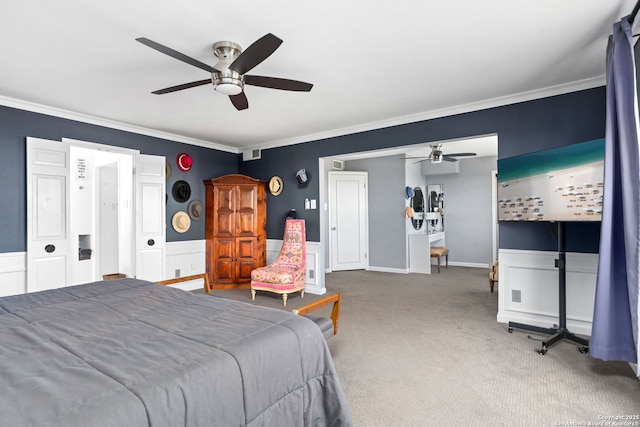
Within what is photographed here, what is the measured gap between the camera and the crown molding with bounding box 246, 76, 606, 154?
3.18m

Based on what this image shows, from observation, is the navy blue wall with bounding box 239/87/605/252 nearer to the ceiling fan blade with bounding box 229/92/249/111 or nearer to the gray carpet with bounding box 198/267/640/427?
the gray carpet with bounding box 198/267/640/427

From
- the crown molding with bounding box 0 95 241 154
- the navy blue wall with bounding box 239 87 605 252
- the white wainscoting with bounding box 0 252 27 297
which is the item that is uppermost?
the crown molding with bounding box 0 95 241 154

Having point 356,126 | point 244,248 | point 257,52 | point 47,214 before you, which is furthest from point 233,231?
point 257,52

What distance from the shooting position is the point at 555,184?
2.76 m

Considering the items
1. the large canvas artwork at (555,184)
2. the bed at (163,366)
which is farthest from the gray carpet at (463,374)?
the large canvas artwork at (555,184)

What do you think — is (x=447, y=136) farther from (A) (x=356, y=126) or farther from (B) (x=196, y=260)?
(B) (x=196, y=260)

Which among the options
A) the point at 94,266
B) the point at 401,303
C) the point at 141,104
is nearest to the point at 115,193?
the point at 94,266

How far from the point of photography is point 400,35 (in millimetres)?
2334

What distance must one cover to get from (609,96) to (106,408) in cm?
308

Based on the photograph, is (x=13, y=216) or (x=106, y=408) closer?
(x=106, y=408)

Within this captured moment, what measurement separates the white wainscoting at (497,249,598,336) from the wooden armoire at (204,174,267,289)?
3.60 metres

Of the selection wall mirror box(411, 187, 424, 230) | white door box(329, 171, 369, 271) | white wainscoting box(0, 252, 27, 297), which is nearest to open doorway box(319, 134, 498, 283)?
white door box(329, 171, 369, 271)

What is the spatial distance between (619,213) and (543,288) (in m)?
1.50

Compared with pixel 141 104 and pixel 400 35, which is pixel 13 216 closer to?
pixel 141 104
